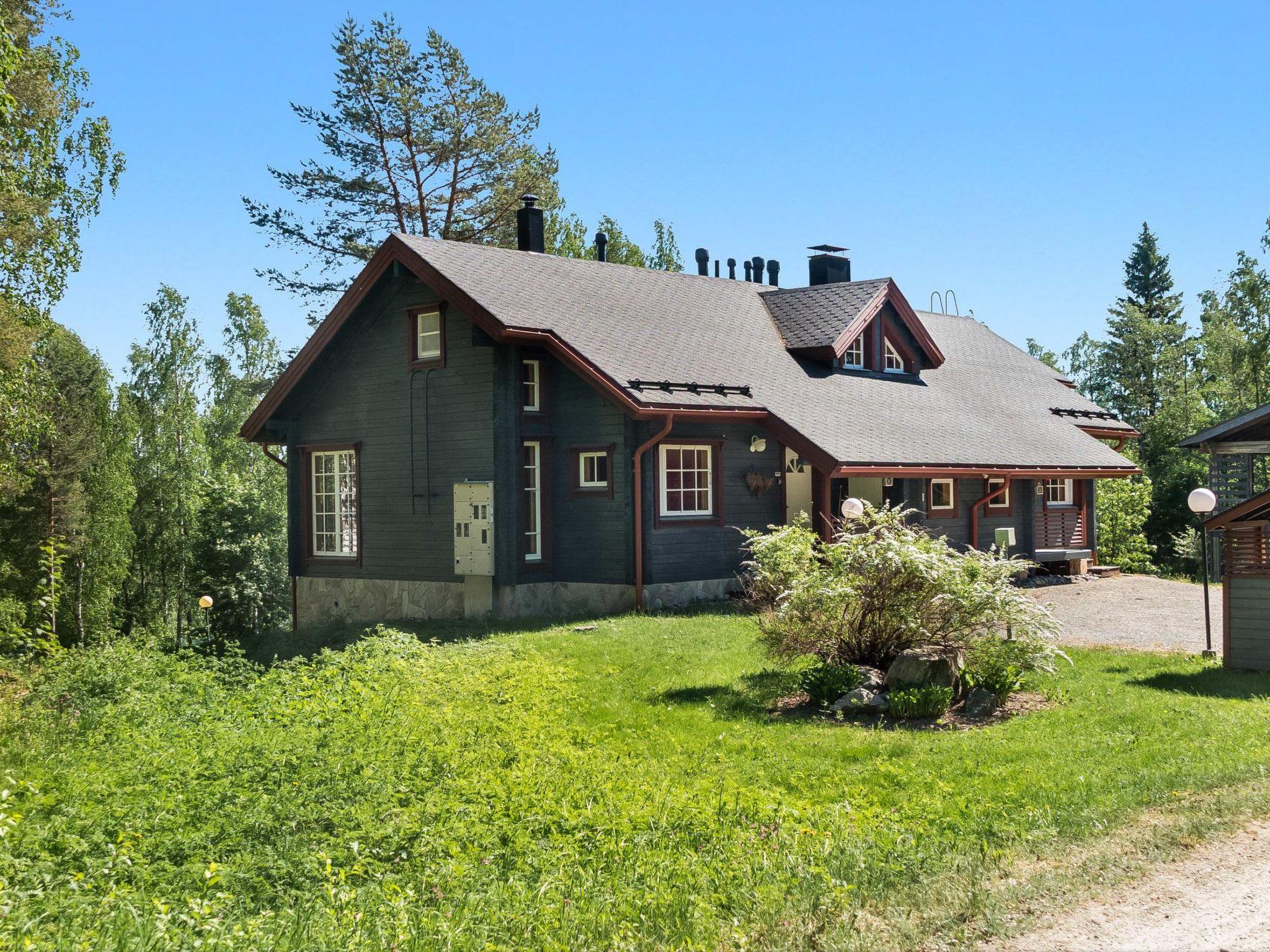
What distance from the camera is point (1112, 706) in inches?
408

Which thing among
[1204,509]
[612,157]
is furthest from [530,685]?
[612,157]

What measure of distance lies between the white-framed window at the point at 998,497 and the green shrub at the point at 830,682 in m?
12.6

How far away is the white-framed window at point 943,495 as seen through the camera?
22.3m

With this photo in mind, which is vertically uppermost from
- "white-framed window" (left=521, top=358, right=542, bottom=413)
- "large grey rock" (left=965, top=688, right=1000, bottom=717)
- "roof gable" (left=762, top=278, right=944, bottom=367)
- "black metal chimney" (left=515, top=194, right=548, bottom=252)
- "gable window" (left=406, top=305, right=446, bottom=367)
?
"black metal chimney" (left=515, top=194, right=548, bottom=252)

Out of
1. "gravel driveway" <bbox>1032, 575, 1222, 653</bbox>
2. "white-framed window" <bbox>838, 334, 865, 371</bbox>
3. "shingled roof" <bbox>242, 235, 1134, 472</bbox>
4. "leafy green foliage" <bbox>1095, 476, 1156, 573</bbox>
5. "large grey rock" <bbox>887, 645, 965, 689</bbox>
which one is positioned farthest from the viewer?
"leafy green foliage" <bbox>1095, 476, 1156, 573</bbox>

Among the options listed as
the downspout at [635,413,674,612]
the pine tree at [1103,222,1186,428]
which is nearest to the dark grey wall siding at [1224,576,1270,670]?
the downspout at [635,413,674,612]

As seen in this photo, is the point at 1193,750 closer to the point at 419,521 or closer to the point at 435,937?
the point at 435,937

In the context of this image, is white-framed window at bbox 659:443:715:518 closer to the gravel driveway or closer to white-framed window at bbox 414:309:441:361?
white-framed window at bbox 414:309:441:361

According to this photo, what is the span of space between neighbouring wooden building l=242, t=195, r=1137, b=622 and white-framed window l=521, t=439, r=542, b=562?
4cm

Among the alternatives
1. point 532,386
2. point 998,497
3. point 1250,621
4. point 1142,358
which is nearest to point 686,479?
point 532,386

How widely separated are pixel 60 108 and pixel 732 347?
12201mm

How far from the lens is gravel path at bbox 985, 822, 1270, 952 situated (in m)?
5.29

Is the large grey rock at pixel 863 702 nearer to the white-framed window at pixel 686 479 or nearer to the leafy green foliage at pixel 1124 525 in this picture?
the white-framed window at pixel 686 479

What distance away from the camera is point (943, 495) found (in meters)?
22.5
